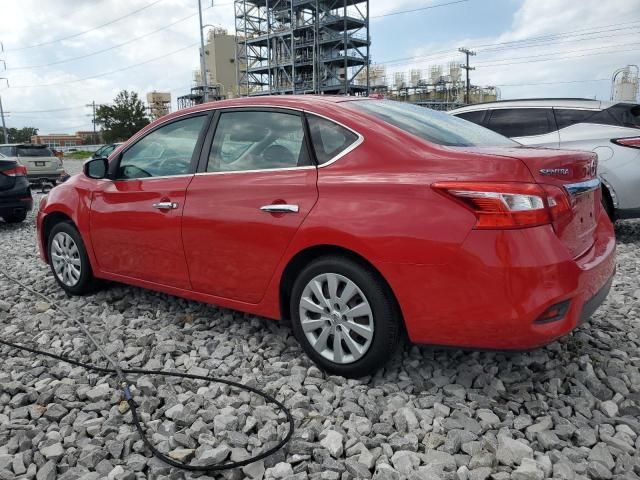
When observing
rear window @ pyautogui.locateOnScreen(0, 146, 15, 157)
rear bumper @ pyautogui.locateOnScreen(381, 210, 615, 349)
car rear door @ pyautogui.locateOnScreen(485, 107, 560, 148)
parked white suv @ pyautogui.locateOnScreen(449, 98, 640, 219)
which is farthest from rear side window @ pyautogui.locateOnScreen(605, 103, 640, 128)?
rear window @ pyautogui.locateOnScreen(0, 146, 15, 157)

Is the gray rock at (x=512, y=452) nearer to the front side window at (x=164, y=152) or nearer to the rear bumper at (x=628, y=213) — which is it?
the front side window at (x=164, y=152)

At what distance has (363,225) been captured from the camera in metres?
2.65

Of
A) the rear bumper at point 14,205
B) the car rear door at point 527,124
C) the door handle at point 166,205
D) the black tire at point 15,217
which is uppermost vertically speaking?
the car rear door at point 527,124

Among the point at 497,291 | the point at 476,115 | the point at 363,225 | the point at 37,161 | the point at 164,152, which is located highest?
the point at 476,115

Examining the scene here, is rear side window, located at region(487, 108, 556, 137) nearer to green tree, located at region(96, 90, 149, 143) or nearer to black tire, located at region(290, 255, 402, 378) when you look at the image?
black tire, located at region(290, 255, 402, 378)

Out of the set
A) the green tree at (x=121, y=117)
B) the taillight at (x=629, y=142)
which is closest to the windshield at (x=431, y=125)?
the taillight at (x=629, y=142)

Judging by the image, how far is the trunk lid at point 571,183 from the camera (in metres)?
2.46

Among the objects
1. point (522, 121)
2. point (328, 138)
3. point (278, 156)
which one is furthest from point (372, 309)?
point (522, 121)

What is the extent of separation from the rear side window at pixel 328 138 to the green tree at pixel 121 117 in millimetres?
61238

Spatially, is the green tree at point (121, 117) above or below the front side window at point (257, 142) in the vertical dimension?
above

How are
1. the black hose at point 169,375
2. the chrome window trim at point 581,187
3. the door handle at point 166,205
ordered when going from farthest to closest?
the door handle at point 166,205, the chrome window trim at point 581,187, the black hose at point 169,375

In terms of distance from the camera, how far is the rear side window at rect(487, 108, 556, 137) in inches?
259

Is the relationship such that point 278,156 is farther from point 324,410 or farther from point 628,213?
point 628,213

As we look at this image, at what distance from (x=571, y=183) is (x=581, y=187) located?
139 millimetres
